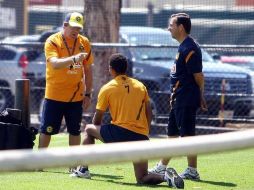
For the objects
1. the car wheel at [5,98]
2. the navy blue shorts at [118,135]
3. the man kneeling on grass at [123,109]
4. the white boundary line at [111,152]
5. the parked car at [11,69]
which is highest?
the white boundary line at [111,152]

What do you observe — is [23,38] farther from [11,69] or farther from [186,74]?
[186,74]

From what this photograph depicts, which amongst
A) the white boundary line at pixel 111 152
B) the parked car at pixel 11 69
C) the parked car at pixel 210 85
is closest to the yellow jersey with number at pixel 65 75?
the parked car at pixel 210 85

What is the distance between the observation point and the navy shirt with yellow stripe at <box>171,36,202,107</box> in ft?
27.9

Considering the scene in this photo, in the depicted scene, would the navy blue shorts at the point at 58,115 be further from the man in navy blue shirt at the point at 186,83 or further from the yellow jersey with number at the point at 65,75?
the man in navy blue shirt at the point at 186,83

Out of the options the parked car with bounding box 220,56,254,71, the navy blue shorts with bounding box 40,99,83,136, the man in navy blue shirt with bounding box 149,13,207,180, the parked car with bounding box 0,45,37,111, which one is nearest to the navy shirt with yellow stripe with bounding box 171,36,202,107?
the man in navy blue shirt with bounding box 149,13,207,180

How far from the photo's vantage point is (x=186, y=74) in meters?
8.60

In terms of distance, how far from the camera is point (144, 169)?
7.86 meters

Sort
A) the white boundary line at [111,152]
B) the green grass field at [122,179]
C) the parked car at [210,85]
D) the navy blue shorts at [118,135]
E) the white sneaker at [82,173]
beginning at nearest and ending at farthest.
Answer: the white boundary line at [111,152] < the green grass field at [122,179] < the navy blue shorts at [118,135] < the white sneaker at [82,173] < the parked car at [210,85]

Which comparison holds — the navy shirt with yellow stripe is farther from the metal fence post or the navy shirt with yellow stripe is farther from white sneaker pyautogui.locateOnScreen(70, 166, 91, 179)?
the metal fence post

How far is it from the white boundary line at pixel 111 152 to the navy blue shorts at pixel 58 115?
22.4 ft

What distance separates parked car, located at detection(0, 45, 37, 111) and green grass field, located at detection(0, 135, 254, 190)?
747cm

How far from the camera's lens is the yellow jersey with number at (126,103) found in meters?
8.02

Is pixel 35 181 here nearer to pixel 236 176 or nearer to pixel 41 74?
pixel 236 176

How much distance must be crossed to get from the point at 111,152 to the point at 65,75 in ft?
22.5
